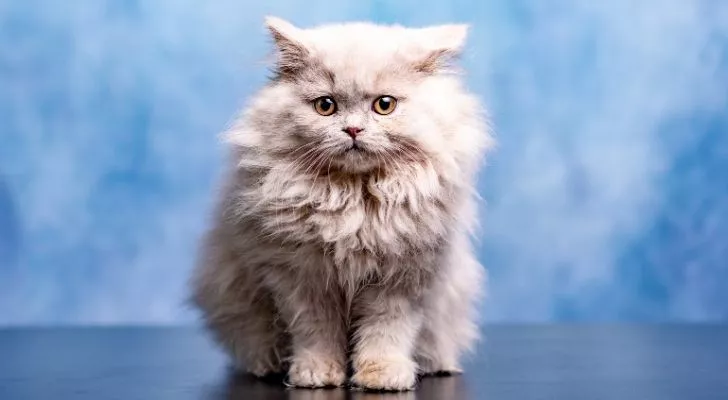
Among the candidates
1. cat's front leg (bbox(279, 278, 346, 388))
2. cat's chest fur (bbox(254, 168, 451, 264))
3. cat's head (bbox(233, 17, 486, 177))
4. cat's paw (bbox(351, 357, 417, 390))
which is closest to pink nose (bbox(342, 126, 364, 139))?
cat's head (bbox(233, 17, 486, 177))

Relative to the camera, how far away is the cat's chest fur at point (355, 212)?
2.35 metres

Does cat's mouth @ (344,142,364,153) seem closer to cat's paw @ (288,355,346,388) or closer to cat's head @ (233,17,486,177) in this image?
cat's head @ (233,17,486,177)

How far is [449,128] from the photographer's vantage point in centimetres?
239

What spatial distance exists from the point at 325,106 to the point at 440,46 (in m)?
0.30

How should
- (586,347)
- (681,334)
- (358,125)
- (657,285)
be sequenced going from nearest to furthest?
(358,125), (586,347), (681,334), (657,285)

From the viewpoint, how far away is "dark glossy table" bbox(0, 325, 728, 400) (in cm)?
229

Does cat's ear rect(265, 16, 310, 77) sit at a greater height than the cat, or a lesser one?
greater

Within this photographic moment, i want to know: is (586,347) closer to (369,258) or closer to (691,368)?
(691,368)

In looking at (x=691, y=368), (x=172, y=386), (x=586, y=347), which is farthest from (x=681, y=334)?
(x=172, y=386)

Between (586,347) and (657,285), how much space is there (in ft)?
3.71

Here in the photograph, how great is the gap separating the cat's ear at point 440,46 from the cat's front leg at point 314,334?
54cm

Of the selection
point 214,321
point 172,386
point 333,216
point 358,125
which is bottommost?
point 172,386

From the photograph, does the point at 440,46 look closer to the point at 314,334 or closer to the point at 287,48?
the point at 287,48

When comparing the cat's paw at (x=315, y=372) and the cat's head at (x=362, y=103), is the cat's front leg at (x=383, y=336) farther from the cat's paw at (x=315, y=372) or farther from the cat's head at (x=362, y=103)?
the cat's head at (x=362, y=103)
